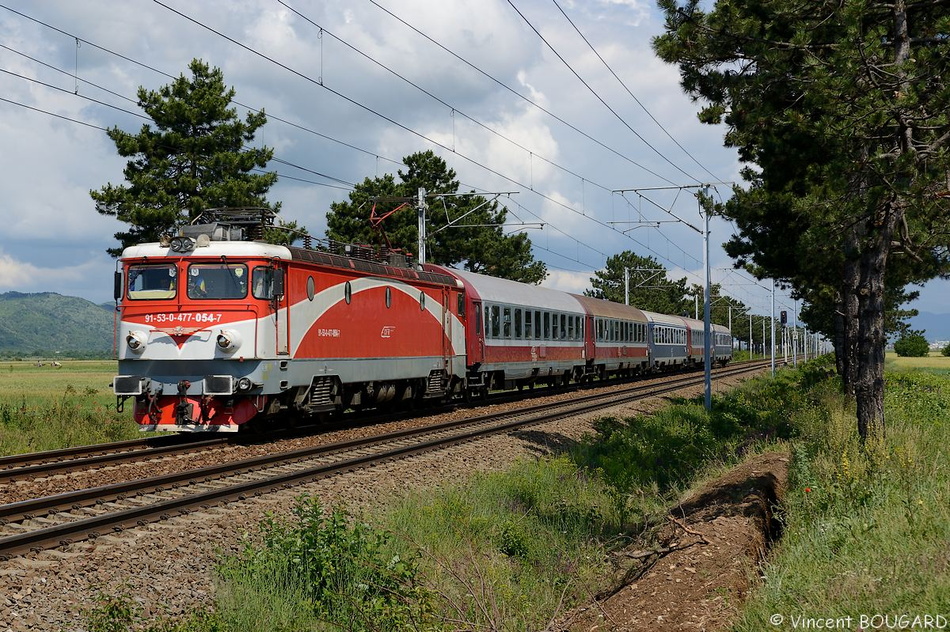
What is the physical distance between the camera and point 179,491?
10.8 meters

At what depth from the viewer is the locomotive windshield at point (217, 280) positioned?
1510cm

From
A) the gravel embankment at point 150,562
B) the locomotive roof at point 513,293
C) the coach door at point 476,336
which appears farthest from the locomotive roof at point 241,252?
the coach door at point 476,336

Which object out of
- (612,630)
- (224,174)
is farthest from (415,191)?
(612,630)

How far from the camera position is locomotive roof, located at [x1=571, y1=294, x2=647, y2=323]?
120ft

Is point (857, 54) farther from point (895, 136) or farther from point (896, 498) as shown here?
point (896, 498)

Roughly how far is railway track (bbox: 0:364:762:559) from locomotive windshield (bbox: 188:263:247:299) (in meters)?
3.22

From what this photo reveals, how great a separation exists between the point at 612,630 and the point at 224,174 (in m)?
25.3

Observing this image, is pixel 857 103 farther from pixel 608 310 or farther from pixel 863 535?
pixel 608 310

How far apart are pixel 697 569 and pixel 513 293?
67.9 ft

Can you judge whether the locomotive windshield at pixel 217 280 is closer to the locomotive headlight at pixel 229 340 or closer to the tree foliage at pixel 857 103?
the locomotive headlight at pixel 229 340

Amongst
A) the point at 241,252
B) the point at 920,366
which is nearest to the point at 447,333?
the point at 241,252

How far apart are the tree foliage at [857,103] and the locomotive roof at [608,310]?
69.1ft

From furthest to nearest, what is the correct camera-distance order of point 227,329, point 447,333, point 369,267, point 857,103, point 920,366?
point 920,366 < point 447,333 < point 369,267 < point 227,329 < point 857,103

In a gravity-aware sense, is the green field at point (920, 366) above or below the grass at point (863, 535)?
above
